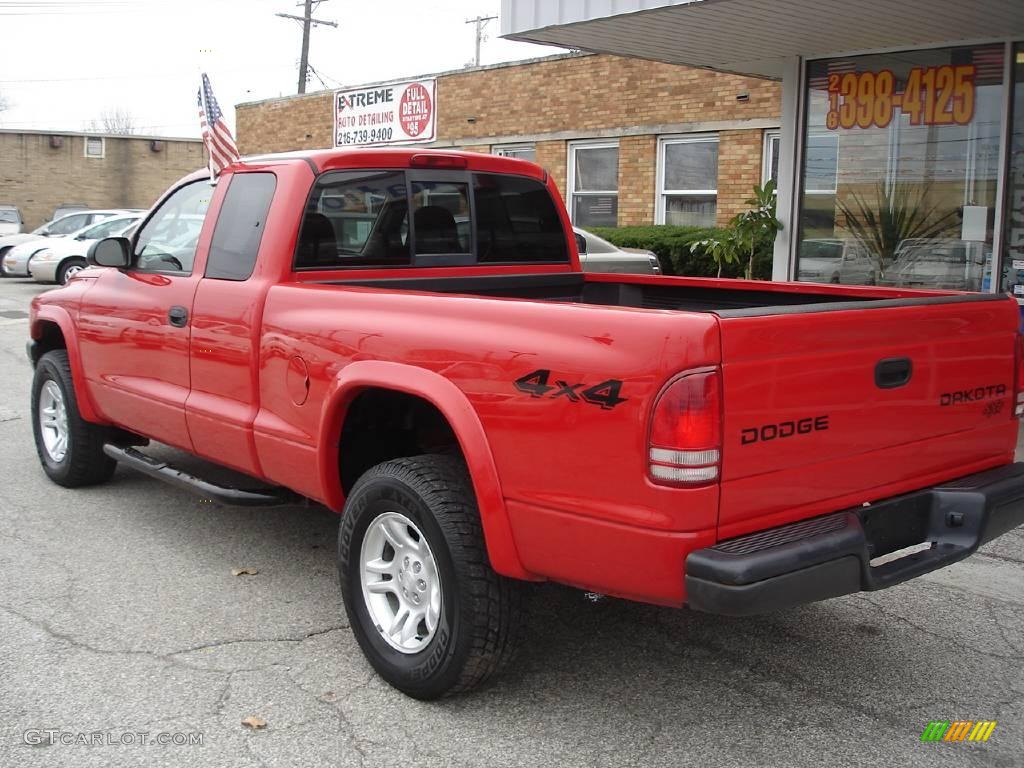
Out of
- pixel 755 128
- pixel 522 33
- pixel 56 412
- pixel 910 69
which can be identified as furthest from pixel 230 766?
pixel 755 128

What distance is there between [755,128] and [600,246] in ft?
13.6

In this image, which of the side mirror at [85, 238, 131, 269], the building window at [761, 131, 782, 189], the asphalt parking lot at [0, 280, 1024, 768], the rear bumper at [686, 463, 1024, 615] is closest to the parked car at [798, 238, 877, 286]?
the asphalt parking lot at [0, 280, 1024, 768]

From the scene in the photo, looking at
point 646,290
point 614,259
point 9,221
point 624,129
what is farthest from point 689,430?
point 9,221

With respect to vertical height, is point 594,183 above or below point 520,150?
below

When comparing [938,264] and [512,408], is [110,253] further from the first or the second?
[938,264]

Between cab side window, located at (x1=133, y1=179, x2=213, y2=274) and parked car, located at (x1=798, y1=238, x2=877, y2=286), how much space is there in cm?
715

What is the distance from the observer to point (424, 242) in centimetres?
508

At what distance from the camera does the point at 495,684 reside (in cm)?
382

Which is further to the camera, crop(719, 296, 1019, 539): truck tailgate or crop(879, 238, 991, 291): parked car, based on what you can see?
crop(879, 238, 991, 291): parked car

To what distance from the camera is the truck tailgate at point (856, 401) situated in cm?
303

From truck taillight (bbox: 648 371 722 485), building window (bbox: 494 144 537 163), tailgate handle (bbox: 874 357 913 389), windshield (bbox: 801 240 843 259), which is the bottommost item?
truck taillight (bbox: 648 371 722 485)

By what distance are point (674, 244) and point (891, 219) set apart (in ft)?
20.5

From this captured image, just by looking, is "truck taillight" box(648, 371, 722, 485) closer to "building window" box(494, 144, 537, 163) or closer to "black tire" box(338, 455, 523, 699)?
"black tire" box(338, 455, 523, 699)

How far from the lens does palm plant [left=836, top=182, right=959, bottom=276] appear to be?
9.98 meters
